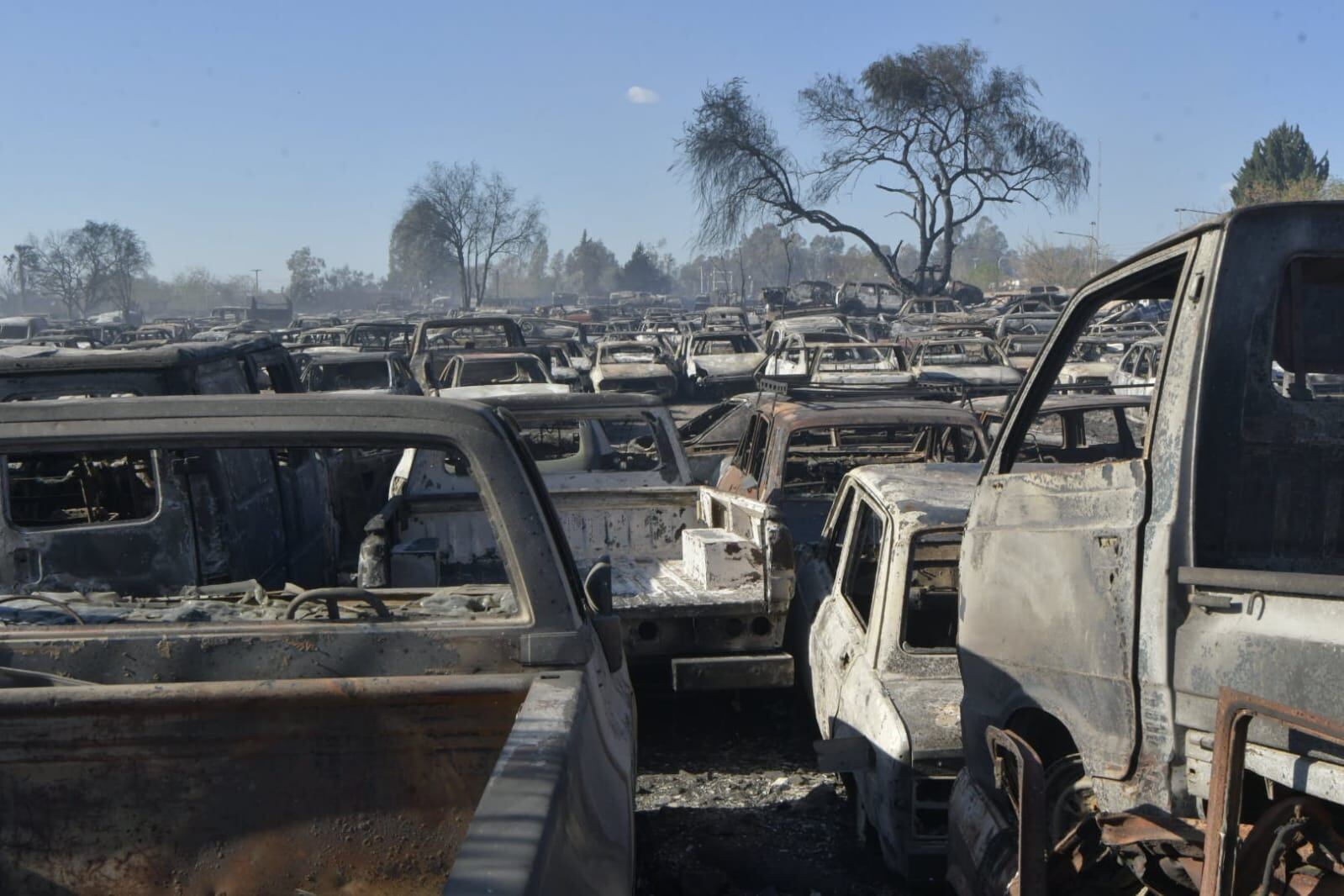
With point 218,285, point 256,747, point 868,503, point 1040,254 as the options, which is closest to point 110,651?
point 256,747

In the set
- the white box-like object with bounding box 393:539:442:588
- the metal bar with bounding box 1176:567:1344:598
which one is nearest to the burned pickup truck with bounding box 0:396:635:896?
the metal bar with bounding box 1176:567:1344:598

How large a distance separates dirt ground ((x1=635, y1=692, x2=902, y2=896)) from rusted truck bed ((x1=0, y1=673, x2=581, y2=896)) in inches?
68.8

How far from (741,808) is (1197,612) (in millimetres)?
3187

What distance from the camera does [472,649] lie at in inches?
117

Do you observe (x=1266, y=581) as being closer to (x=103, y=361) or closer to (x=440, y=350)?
(x=103, y=361)

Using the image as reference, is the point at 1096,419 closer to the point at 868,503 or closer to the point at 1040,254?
the point at 868,503

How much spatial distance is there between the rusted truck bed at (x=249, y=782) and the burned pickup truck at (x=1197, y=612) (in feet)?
3.92

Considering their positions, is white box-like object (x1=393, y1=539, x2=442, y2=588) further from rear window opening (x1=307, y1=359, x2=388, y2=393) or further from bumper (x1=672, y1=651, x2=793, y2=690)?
rear window opening (x1=307, y1=359, x2=388, y2=393)

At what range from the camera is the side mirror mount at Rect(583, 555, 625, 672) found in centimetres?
328

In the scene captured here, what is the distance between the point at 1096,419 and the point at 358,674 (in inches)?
433

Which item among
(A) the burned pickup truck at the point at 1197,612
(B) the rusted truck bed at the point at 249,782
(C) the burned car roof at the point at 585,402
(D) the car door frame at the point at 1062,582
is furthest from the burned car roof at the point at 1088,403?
(B) the rusted truck bed at the point at 249,782

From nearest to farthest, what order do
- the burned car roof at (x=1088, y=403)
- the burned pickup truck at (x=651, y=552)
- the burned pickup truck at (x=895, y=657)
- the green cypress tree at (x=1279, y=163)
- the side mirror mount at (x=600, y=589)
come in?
the side mirror mount at (x=600, y=589) → the burned pickup truck at (x=895, y=657) → the burned pickup truck at (x=651, y=552) → the burned car roof at (x=1088, y=403) → the green cypress tree at (x=1279, y=163)

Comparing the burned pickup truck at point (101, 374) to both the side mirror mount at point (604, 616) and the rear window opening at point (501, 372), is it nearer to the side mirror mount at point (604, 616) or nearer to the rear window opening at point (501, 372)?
the side mirror mount at point (604, 616)

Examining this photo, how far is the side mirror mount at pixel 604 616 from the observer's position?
3281 mm
